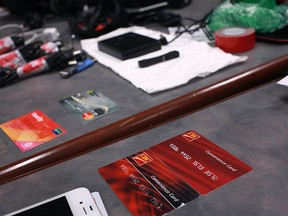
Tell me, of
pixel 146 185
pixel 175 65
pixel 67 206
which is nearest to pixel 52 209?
pixel 67 206

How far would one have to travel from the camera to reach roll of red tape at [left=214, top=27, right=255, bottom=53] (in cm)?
90

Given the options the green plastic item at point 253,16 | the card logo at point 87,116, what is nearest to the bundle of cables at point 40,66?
the card logo at point 87,116

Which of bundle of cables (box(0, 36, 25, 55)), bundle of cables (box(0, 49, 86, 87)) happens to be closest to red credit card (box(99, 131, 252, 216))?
bundle of cables (box(0, 49, 86, 87))

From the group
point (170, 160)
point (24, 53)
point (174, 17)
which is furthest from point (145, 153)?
point (174, 17)

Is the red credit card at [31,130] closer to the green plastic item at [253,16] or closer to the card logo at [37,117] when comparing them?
the card logo at [37,117]

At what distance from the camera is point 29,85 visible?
94cm

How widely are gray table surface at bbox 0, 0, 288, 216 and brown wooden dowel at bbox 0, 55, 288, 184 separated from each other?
0.06ft

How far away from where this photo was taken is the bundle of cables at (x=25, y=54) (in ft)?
3.27

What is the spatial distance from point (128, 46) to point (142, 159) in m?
0.48

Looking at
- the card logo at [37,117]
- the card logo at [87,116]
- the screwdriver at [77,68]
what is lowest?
the card logo at [37,117]

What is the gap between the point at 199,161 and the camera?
56 cm

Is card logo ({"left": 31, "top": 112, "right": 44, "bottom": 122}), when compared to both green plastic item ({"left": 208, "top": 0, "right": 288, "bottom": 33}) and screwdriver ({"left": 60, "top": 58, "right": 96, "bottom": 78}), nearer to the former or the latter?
screwdriver ({"left": 60, "top": 58, "right": 96, "bottom": 78})

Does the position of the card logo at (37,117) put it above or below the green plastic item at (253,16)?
below

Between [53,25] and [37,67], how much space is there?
59 cm
